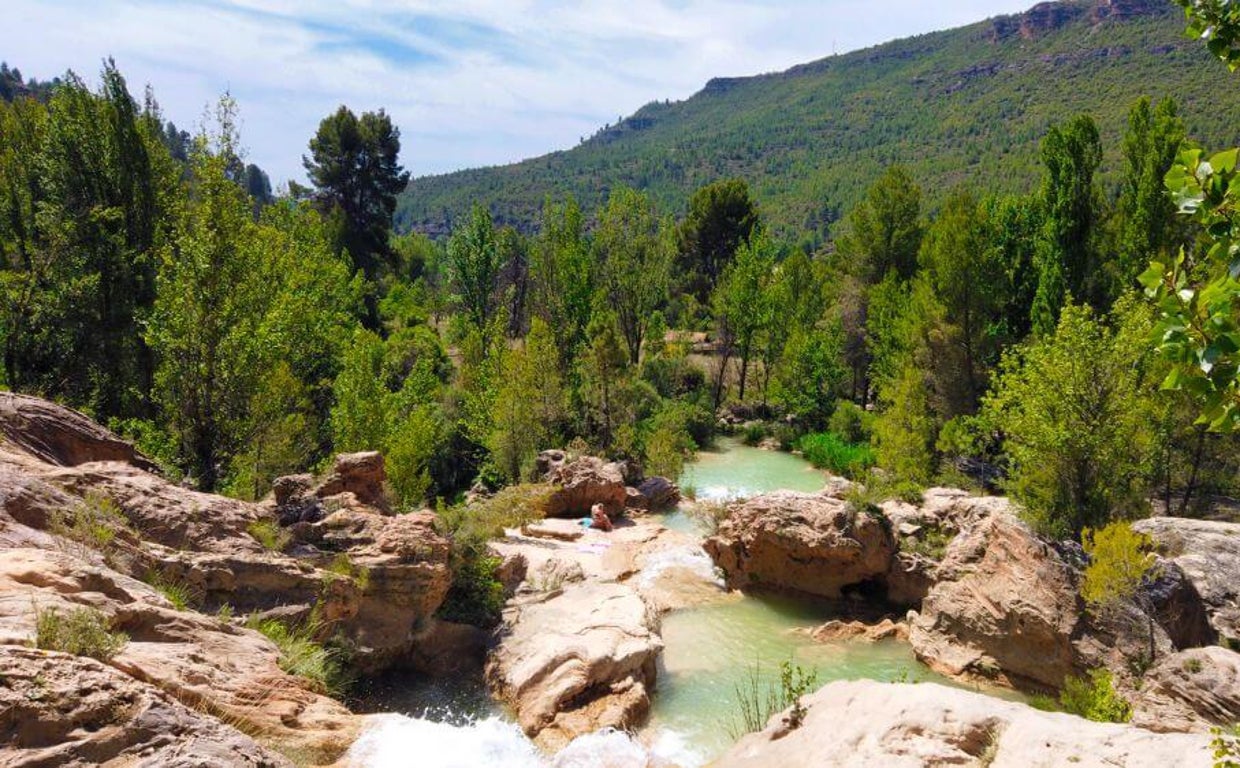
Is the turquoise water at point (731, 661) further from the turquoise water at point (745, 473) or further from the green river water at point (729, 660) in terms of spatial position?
the turquoise water at point (745, 473)

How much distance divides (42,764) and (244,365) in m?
11.1

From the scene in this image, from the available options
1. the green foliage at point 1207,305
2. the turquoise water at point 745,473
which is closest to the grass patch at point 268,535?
the green foliage at point 1207,305

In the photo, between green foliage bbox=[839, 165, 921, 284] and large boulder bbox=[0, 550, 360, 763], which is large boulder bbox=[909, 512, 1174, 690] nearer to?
large boulder bbox=[0, 550, 360, 763]

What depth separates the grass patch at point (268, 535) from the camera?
36.7ft

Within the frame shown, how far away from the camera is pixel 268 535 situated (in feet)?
A: 37.0

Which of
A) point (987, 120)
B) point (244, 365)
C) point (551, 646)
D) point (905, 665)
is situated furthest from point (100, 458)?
point (987, 120)

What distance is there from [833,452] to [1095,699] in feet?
74.2

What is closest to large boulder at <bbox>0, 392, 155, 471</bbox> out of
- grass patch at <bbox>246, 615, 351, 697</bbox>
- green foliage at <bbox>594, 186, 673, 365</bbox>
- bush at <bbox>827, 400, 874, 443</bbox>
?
grass patch at <bbox>246, 615, 351, 697</bbox>

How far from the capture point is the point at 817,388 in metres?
39.7

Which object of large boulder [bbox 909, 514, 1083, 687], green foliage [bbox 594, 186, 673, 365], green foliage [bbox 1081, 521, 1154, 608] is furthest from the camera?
green foliage [bbox 594, 186, 673, 365]

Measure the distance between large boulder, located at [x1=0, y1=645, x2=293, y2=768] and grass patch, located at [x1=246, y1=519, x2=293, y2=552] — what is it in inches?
250

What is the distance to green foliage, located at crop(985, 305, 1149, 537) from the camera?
14914 millimetres

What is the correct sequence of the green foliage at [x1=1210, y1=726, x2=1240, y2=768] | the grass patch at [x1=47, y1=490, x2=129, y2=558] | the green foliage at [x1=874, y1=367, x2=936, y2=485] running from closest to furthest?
the green foliage at [x1=1210, y1=726, x2=1240, y2=768] → the grass patch at [x1=47, y1=490, x2=129, y2=558] → the green foliage at [x1=874, y1=367, x2=936, y2=485]

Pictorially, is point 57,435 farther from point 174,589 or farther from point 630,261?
point 630,261
